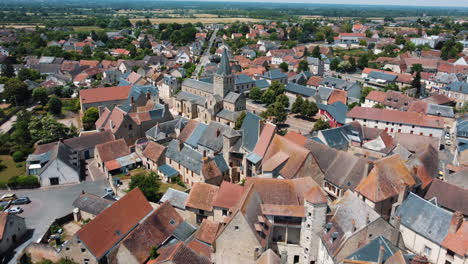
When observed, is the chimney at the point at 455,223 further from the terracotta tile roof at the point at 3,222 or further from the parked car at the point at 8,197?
the parked car at the point at 8,197

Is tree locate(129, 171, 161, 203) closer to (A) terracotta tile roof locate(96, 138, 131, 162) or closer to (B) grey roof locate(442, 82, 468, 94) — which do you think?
(A) terracotta tile roof locate(96, 138, 131, 162)

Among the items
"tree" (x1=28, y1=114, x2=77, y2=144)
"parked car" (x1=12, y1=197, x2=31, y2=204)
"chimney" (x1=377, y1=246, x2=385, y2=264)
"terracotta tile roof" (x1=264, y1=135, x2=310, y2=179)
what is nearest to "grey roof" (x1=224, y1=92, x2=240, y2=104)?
"terracotta tile roof" (x1=264, y1=135, x2=310, y2=179)

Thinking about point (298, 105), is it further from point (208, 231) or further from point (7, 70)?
point (7, 70)

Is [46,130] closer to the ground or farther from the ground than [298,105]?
closer to the ground

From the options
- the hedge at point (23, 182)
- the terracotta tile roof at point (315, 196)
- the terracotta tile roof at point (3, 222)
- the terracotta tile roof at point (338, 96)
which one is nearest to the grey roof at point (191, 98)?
the terracotta tile roof at point (338, 96)

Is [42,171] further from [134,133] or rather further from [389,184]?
[389,184]

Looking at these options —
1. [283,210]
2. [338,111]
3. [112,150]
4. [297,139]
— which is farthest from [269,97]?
[283,210]
